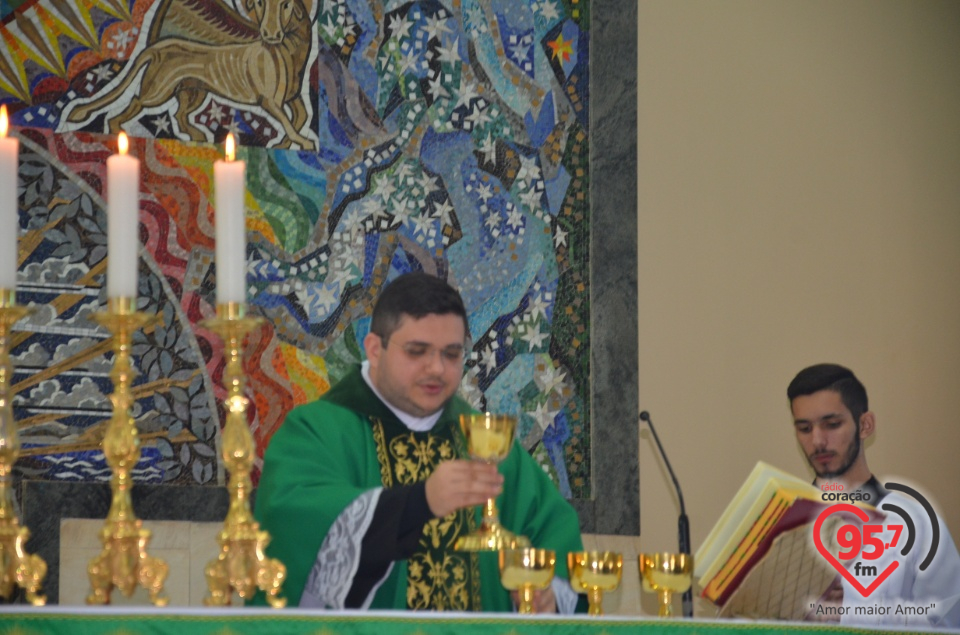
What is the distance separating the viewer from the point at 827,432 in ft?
17.1

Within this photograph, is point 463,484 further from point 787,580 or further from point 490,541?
point 787,580

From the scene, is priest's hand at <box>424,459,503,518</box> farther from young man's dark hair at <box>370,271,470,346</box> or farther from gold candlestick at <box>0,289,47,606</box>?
gold candlestick at <box>0,289,47,606</box>

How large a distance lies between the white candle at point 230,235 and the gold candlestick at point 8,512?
442 millimetres

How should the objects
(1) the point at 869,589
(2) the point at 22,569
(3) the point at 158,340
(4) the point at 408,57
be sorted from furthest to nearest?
(4) the point at 408,57
(3) the point at 158,340
(1) the point at 869,589
(2) the point at 22,569

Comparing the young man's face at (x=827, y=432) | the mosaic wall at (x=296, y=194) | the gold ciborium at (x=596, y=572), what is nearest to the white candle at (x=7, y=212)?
the gold ciborium at (x=596, y=572)

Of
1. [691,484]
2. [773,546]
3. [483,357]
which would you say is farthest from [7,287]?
[691,484]

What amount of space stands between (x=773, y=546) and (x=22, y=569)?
1947 millimetres

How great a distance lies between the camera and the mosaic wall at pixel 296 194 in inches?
204

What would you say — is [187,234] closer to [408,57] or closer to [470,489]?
[408,57]

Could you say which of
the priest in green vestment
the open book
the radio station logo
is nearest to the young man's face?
the radio station logo

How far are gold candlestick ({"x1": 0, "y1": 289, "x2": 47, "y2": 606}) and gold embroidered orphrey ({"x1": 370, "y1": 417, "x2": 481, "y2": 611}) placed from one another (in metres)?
1.52

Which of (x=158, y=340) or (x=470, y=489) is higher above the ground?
(x=158, y=340)

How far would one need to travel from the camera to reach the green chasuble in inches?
152

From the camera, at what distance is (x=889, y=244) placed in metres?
6.20
